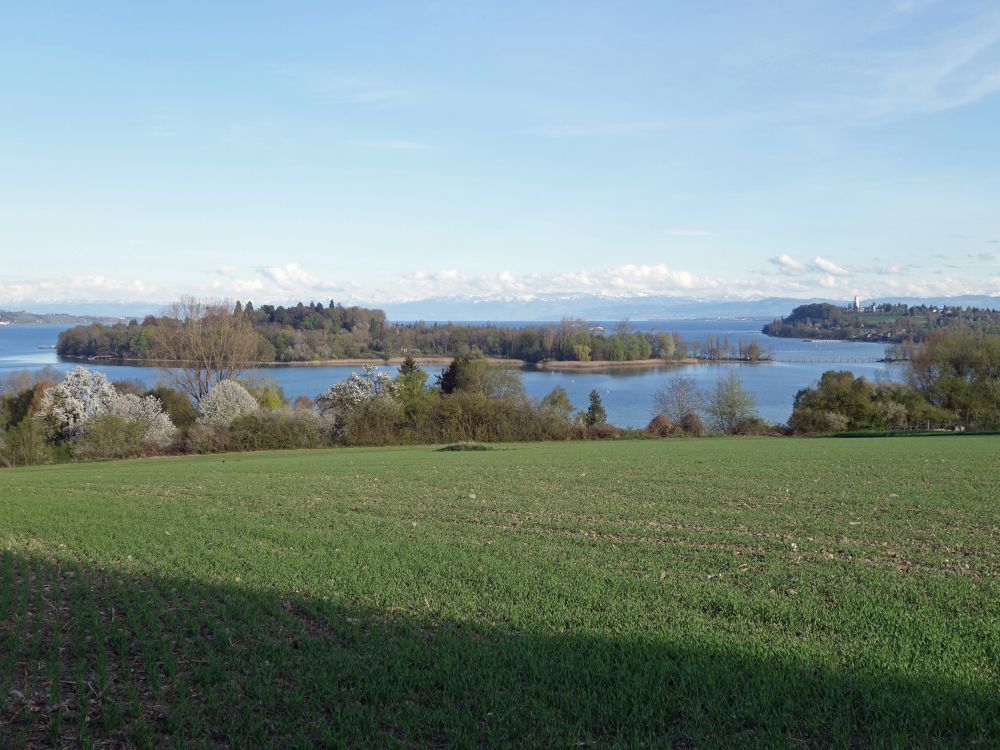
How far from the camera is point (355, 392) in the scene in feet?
177

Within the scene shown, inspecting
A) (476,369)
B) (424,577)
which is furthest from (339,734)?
(476,369)

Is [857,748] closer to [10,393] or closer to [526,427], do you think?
[526,427]

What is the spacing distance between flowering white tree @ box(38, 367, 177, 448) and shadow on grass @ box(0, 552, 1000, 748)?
41.6 meters

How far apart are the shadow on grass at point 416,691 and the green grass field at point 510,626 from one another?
1.0 inches

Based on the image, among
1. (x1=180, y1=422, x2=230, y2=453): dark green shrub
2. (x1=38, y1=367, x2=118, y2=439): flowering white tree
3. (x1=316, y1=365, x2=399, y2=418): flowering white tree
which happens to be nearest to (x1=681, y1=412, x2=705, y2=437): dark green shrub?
(x1=316, y1=365, x2=399, y2=418): flowering white tree

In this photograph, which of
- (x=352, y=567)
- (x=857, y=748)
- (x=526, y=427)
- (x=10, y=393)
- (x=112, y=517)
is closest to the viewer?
(x=857, y=748)

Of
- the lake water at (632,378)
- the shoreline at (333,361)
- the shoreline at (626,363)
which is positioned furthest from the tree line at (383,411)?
the shoreline at (333,361)

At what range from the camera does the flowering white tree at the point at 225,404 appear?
49.7m

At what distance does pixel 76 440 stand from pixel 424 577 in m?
41.4

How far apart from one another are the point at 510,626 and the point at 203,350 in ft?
216

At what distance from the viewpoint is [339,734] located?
5.16 m

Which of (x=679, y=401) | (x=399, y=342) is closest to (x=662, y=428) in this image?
(x=679, y=401)

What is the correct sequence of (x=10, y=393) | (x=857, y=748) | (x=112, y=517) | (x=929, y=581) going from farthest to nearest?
(x=10, y=393), (x=112, y=517), (x=929, y=581), (x=857, y=748)

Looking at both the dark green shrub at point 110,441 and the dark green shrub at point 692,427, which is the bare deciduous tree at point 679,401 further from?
the dark green shrub at point 110,441
